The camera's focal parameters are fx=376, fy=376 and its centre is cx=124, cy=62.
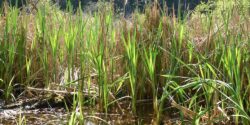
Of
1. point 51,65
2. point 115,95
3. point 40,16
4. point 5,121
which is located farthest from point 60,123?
point 40,16

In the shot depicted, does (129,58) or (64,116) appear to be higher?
(129,58)

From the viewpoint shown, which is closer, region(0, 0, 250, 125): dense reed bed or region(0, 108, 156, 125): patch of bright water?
region(0, 108, 156, 125): patch of bright water

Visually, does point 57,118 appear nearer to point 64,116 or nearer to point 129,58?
point 64,116

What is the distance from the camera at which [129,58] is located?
7.92 ft

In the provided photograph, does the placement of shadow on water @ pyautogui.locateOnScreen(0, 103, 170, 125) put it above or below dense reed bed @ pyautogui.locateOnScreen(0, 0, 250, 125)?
below

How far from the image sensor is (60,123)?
2.15 meters

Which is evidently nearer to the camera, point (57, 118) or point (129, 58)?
point (57, 118)

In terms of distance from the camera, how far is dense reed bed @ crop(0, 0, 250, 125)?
234cm

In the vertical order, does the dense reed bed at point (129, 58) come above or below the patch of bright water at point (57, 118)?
above

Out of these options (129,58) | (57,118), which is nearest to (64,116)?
(57,118)

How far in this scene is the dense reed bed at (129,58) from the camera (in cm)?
234

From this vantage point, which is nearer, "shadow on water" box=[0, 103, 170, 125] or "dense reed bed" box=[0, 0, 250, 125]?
"shadow on water" box=[0, 103, 170, 125]

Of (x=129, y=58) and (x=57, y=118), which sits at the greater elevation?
(x=129, y=58)

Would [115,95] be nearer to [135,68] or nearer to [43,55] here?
[135,68]
